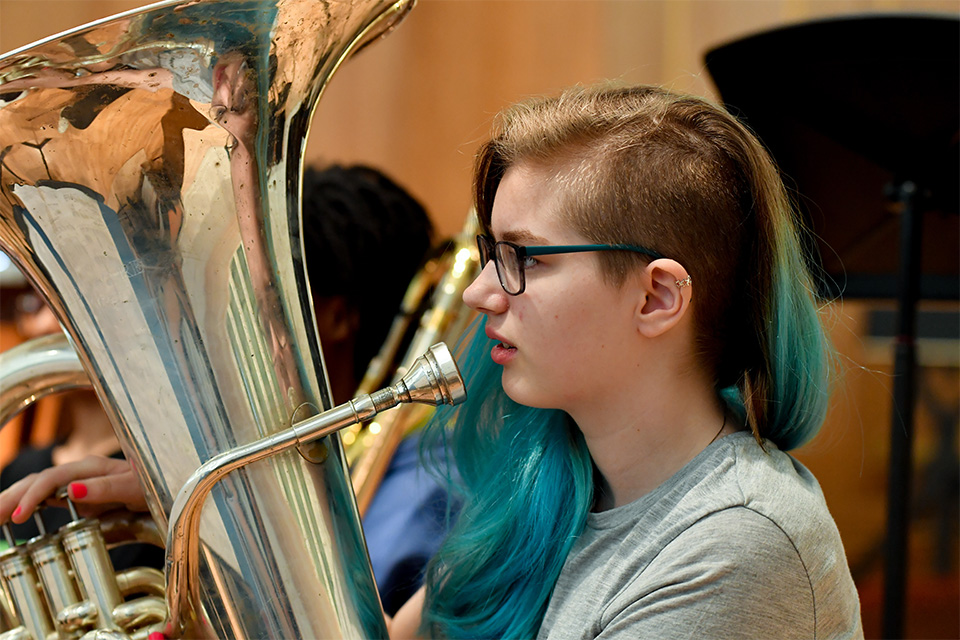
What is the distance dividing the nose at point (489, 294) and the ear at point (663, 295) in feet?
0.31

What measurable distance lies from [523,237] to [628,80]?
4.30 ft

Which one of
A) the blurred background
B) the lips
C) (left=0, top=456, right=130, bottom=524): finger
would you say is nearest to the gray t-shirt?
the lips

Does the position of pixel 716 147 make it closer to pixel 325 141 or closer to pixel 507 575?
pixel 507 575

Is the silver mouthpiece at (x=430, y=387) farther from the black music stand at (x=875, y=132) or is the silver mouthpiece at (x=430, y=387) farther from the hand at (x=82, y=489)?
the black music stand at (x=875, y=132)

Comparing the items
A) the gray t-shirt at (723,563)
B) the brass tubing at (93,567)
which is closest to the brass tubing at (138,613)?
the brass tubing at (93,567)

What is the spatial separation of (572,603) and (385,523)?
397 mm

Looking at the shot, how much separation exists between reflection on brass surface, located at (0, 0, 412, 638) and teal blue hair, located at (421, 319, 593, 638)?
0.39ft

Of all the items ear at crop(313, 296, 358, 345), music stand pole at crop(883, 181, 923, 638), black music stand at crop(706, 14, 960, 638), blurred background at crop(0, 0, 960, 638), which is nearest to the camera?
black music stand at crop(706, 14, 960, 638)

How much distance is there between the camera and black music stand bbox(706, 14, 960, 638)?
2.79 ft

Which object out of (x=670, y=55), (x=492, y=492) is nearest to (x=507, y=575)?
(x=492, y=492)

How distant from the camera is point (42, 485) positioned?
712mm

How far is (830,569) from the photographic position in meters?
0.53

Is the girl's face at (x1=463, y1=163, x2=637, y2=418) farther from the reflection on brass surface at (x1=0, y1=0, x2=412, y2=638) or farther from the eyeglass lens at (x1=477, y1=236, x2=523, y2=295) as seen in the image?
the reflection on brass surface at (x1=0, y1=0, x2=412, y2=638)

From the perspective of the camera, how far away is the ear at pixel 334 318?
1.09m
